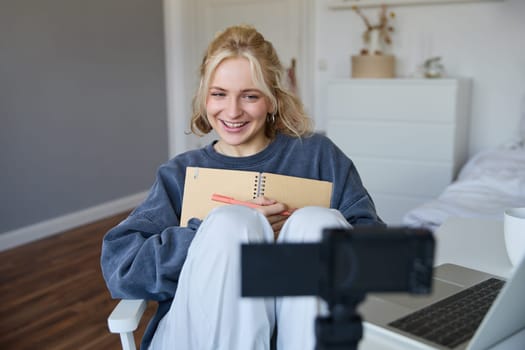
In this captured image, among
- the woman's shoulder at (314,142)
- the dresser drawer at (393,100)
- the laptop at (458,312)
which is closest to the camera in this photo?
the laptop at (458,312)

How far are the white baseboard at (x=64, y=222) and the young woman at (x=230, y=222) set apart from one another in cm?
224

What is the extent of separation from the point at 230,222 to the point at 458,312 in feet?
1.13

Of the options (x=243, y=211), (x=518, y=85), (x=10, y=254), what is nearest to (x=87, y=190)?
(x=10, y=254)

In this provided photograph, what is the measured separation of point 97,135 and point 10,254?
0.98 meters

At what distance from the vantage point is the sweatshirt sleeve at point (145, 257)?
1062 millimetres

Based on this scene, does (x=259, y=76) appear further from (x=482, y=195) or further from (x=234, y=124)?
(x=482, y=195)

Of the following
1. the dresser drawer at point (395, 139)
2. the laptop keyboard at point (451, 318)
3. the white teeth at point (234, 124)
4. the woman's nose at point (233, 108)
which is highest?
the woman's nose at point (233, 108)

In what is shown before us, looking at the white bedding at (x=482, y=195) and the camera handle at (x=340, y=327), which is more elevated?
the camera handle at (x=340, y=327)

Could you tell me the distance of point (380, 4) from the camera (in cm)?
371

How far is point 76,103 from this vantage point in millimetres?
3609

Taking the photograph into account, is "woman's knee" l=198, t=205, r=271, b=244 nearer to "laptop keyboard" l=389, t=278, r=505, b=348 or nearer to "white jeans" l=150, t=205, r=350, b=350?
"white jeans" l=150, t=205, r=350, b=350

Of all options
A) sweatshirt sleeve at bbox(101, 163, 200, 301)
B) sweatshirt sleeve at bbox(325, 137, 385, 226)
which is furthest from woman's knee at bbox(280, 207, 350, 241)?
sweatshirt sleeve at bbox(325, 137, 385, 226)

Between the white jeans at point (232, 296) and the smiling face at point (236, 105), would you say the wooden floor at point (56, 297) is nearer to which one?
the smiling face at point (236, 105)

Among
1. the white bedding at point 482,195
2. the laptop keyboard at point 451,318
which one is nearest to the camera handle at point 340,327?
the laptop keyboard at point 451,318
